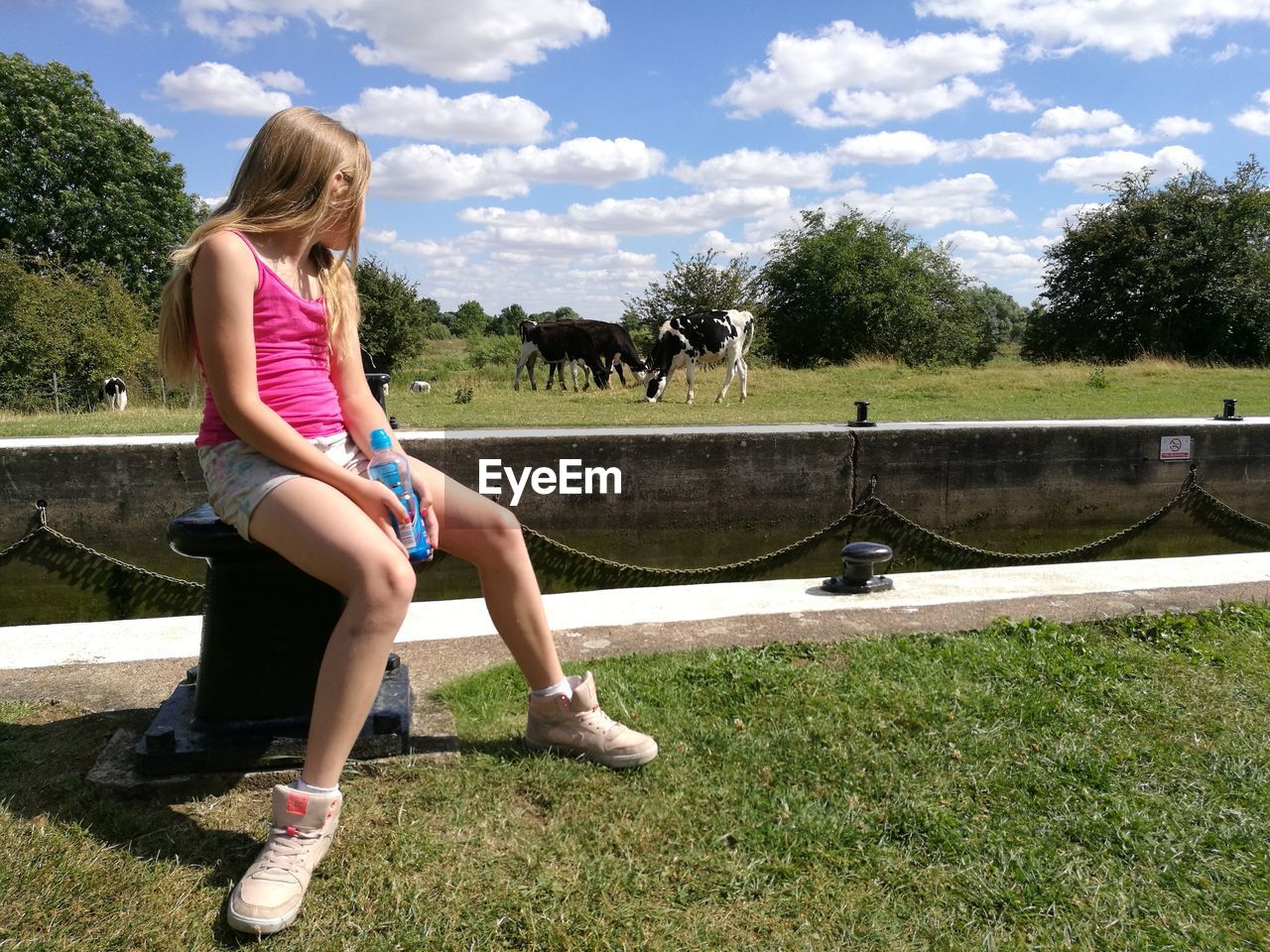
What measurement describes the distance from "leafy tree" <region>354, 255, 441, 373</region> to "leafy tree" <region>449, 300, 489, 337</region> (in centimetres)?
3282

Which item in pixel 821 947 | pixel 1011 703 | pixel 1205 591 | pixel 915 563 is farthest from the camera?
pixel 915 563

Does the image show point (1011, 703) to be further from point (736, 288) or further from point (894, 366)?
point (736, 288)

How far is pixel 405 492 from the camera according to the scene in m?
2.48

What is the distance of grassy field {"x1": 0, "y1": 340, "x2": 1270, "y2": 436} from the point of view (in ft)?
38.9

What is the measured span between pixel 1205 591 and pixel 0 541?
7.37 metres

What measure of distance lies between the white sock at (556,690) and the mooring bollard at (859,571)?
7.71 ft

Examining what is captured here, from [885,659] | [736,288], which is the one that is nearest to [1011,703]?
[885,659]

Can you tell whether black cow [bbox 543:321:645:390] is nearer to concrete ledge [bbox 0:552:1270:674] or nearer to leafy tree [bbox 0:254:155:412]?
leafy tree [bbox 0:254:155:412]

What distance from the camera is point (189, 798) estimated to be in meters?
2.48

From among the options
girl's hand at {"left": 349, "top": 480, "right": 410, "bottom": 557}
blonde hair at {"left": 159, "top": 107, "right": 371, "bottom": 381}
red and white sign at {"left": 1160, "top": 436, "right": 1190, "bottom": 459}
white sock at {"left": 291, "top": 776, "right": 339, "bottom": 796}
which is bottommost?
white sock at {"left": 291, "top": 776, "right": 339, "bottom": 796}

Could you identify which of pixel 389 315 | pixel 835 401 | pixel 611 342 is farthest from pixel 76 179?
pixel 835 401


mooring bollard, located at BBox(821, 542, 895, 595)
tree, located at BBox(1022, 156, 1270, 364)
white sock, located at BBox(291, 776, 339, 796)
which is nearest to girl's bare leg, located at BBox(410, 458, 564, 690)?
white sock, located at BBox(291, 776, 339, 796)

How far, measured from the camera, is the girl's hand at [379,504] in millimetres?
2361

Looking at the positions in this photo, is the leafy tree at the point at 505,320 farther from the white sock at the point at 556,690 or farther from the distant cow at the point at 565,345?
the white sock at the point at 556,690
